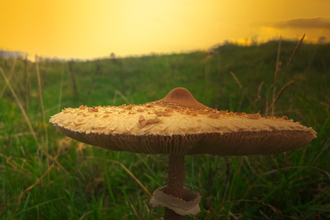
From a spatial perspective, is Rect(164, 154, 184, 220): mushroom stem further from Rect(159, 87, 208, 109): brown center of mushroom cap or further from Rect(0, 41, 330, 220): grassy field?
Rect(0, 41, 330, 220): grassy field

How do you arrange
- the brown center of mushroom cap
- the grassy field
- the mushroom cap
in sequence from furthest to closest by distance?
the grassy field, the brown center of mushroom cap, the mushroom cap

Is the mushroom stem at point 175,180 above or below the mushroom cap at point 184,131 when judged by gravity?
below

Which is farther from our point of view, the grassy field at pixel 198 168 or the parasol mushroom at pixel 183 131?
the grassy field at pixel 198 168

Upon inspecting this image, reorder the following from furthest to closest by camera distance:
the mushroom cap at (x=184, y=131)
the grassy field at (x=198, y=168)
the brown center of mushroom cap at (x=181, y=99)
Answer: the grassy field at (x=198, y=168) → the brown center of mushroom cap at (x=181, y=99) → the mushroom cap at (x=184, y=131)

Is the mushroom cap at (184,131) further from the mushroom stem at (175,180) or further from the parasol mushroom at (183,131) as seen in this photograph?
the mushroom stem at (175,180)

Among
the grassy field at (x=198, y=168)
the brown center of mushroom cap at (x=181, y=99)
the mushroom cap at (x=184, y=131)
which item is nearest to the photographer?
the mushroom cap at (x=184, y=131)

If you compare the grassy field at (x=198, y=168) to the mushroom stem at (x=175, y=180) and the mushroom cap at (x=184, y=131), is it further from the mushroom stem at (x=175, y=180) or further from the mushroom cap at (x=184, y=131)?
the mushroom cap at (x=184, y=131)

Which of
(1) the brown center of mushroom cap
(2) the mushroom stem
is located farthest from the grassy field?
(1) the brown center of mushroom cap

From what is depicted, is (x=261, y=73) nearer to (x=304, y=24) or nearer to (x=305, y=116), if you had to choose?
(x=305, y=116)

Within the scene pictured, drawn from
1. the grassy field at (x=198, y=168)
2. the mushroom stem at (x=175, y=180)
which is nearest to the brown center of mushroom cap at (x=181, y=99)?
the mushroom stem at (x=175, y=180)
